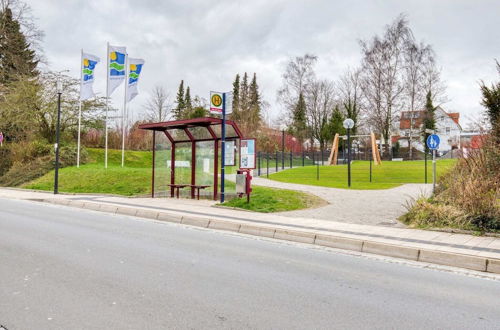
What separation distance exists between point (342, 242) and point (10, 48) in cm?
4333

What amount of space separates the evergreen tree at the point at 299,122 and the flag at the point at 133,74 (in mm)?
31547

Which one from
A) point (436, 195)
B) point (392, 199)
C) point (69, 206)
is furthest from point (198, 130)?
point (436, 195)

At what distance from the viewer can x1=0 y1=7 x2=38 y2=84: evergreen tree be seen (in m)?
37.9

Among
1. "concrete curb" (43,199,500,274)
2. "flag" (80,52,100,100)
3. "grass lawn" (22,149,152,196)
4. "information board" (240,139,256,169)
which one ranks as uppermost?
"flag" (80,52,100,100)

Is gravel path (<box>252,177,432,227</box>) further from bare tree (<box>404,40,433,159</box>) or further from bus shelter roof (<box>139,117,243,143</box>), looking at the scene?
bare tree (<box>404,40,433,159</box>)

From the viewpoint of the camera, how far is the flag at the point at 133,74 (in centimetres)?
2864

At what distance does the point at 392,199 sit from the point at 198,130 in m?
7.71

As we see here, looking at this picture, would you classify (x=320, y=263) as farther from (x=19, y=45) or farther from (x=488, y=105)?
(x=19, y=45)

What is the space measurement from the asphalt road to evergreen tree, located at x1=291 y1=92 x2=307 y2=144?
50.5 metres

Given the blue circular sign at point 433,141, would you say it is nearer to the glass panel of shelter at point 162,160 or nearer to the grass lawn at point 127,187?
the grass lawn at point 127,187

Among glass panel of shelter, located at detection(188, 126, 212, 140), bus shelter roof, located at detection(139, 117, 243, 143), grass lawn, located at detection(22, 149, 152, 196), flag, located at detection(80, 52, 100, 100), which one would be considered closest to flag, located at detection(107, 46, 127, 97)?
flag, located at detection(80, 52, 100, 100)

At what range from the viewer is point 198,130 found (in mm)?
15898

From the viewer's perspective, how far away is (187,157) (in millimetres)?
16750

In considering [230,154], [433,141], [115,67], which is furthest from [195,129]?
[115,67]
